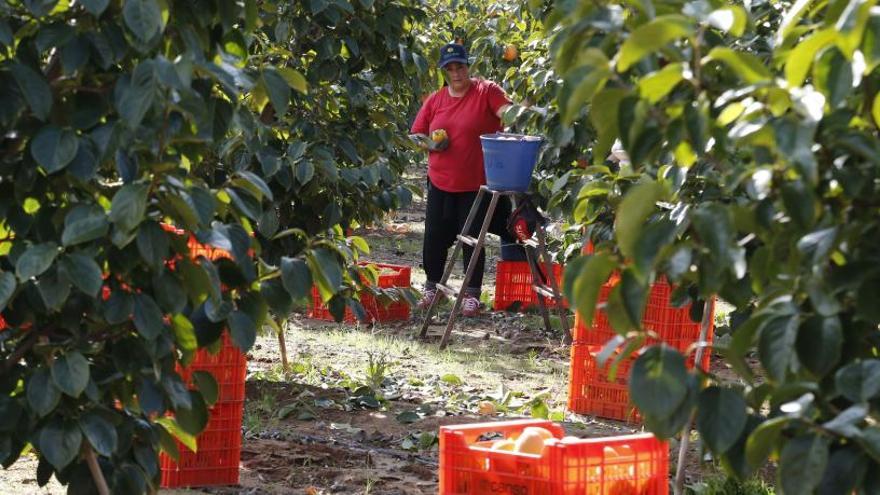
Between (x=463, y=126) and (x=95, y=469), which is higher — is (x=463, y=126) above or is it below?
above

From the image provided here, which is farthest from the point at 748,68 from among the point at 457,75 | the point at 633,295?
the point at 457,75

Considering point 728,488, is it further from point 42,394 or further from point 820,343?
point 820,343

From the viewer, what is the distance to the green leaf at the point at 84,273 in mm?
2072

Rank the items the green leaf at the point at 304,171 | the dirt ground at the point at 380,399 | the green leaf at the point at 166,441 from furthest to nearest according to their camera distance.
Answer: the green leaf at the point at 304,171
the dirt ground at the point at 380,399
the green leaf at the point at 166,441

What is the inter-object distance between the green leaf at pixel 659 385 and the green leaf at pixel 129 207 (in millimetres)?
870

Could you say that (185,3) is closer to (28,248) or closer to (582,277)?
(28,248)

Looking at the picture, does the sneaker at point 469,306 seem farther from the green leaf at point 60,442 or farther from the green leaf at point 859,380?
the green leaf at point 859,380

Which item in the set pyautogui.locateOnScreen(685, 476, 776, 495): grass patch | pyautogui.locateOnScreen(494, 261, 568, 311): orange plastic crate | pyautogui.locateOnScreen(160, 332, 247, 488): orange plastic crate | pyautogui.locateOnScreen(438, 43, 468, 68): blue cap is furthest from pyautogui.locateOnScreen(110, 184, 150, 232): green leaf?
pyautogui.locateOnScreen(494, 261, 568, 311): orange plastic crate

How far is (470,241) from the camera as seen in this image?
734cm

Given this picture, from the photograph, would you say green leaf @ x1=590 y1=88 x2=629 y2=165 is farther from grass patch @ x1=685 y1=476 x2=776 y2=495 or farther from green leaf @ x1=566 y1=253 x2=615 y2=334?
grass patch @ x1=685 y1=476 x2=776 y2=495

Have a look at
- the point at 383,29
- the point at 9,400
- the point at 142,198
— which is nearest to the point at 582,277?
the point at 142,198

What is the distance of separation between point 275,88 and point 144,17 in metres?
0.31

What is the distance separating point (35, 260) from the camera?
2.06m

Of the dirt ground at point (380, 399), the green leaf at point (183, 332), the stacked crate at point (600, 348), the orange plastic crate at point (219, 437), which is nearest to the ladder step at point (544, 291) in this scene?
the dirt ground at point (380, 399)
